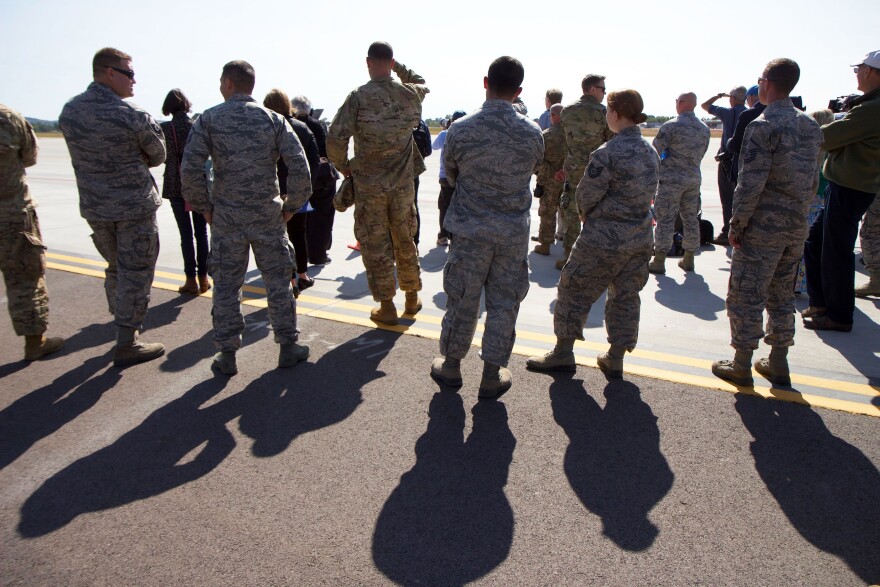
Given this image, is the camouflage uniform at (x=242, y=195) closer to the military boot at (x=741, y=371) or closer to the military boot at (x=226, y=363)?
the military boot at (x=226, y=363)

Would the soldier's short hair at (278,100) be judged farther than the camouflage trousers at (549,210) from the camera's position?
No

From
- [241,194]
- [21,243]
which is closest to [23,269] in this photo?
[21,243]

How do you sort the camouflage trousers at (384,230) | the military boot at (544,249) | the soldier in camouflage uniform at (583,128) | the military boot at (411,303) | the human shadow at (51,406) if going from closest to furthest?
the human shadow at (51,406)
the camouflage trousers at (384,230)
the military boot at (411,303)
the soldier in camouflage uniform at (583,128)
the military boot at (544,249)

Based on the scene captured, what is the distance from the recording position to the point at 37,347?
14.8ft

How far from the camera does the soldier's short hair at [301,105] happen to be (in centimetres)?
614

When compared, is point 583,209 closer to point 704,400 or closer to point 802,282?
point 704,400

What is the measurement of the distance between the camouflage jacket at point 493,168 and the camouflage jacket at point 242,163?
118 centimetres

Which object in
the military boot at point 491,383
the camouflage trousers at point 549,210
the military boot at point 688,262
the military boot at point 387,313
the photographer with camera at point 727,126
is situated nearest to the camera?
the military boot at point 491,383

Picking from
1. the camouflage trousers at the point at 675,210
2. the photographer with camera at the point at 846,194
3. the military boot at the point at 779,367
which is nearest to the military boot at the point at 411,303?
the military boot at the point at 779,367

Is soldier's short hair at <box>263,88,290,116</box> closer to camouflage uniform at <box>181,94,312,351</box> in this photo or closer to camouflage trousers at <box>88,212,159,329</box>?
camouflage uniform at <box>181,94,312,351</box>

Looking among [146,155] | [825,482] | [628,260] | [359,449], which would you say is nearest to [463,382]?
[359,449]

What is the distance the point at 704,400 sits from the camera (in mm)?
3713

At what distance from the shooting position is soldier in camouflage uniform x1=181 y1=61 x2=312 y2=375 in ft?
12.6

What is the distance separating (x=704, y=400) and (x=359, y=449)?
2219mm
